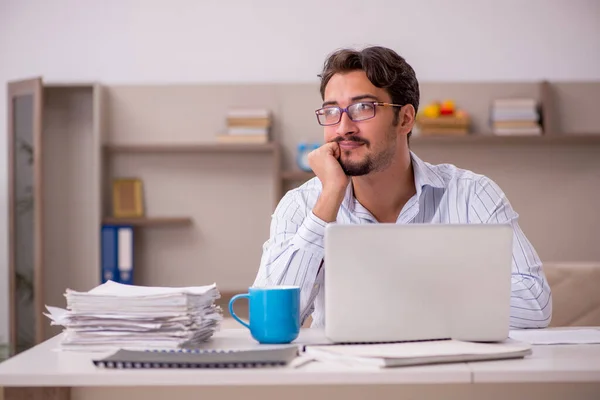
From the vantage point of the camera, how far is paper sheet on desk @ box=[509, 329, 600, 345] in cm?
139

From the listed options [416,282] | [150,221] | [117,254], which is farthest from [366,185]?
[117,254]

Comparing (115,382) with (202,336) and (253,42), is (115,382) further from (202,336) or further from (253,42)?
(253,42)

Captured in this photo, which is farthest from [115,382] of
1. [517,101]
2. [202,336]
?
[517,101]

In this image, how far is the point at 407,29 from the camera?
4.76 metres

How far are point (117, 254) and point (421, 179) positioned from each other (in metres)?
2.81

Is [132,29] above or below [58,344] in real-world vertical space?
above

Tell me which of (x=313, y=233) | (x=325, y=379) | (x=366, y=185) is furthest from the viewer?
(x=366, y=185)

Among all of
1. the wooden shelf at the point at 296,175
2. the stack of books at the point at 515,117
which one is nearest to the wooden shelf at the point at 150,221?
the wooden shelf at the point at 296,175

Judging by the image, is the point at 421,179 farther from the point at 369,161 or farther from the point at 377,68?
the point at 377,68

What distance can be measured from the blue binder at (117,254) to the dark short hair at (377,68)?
2638 mm

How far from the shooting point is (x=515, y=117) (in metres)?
4.52

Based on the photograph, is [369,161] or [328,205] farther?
[369,161]

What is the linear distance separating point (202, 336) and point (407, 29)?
12.0ft

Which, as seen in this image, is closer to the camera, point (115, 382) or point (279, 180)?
point (115, 382)
